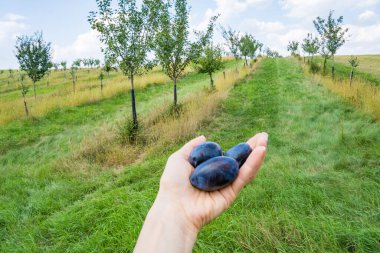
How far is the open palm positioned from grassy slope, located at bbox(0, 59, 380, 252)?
54.2 inches

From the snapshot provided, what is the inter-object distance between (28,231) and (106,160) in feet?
11.4

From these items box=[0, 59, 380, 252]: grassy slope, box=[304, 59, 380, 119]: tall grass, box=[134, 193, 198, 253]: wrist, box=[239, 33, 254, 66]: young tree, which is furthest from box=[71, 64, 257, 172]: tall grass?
box=[239, 33, 254, 66]: young tree

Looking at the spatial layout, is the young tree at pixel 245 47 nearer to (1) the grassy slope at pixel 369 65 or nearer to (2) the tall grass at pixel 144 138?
(1) the grassy slope at pixel 369 65

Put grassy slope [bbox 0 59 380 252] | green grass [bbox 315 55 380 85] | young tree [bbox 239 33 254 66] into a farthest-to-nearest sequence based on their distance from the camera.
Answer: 1. young tree [bbox 239 33 254 66]
2. green grass [bbox 315 55 380 85]
3. grassy slope [bbox 0 59 380 252]

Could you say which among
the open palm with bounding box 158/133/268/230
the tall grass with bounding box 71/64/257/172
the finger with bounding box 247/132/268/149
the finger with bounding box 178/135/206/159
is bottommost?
Answer: the tall grass with bounding box 71/64/257/172

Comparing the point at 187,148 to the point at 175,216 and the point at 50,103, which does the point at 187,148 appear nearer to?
the point at 175,216

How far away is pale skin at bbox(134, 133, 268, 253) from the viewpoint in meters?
1.82

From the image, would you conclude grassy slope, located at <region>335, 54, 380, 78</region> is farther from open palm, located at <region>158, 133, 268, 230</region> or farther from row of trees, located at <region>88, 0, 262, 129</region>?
open palm, located at <region>158, 133, 268, 230</region>

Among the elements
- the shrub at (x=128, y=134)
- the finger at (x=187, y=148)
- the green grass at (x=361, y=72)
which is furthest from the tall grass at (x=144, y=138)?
the green grass at (x=361, y=72)

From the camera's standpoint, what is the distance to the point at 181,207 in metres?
2.08

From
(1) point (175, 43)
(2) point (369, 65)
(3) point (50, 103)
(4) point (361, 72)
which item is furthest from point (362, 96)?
(2) point (369, 65)

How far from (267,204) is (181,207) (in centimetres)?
261

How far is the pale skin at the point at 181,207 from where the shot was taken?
1815 mm

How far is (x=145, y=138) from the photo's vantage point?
9.57 metres
